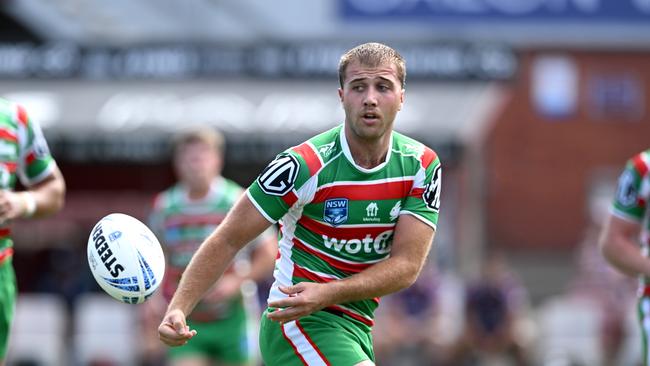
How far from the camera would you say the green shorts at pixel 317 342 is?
17.6 ft

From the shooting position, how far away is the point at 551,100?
2964 centimetres

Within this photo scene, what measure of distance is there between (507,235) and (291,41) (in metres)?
11.3

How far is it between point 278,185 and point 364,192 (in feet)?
1.31

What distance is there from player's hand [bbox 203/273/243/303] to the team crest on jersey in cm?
324

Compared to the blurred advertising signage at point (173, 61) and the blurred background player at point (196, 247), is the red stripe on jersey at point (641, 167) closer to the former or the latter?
the blurred background player at point (196, 247)

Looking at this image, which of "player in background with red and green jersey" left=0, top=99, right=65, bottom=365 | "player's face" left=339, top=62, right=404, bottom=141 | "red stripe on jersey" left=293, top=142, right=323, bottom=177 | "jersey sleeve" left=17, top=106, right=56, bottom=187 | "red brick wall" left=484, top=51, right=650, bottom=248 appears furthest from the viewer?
"red brick wall" left=484, top=51, right=650, bottom=248

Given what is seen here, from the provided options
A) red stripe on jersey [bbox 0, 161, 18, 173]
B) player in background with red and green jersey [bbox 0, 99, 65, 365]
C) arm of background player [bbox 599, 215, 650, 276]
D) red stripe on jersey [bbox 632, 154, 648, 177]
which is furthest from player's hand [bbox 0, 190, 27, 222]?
red stripe on jersey [bbox 632, 154, 648, 177]

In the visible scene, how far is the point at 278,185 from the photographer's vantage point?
17.3ft

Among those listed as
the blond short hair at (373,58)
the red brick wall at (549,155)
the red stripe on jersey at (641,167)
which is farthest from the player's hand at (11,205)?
the red brick wall at (549,155)

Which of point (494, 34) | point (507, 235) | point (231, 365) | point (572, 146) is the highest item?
point (231, 365)

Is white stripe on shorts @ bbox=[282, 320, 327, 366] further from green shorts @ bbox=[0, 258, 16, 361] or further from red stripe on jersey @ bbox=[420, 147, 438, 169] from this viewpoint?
green shorts @ bbox=[0, 258, 16, 361]

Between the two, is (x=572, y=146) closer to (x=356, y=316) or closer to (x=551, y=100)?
(x=551, y=100)

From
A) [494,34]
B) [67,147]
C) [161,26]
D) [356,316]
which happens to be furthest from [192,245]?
[494,34]

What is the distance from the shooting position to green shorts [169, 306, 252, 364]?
339 inches
